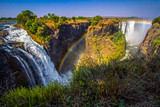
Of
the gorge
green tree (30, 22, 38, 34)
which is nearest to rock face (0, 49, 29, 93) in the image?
the gorge

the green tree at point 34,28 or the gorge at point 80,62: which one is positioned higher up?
the green tree at point 34,28

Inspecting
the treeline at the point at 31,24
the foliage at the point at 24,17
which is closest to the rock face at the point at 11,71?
the treeline at the point at 31,24

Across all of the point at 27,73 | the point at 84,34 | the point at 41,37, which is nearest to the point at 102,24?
the point at 84,34

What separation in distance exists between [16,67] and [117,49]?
2643 centimetres

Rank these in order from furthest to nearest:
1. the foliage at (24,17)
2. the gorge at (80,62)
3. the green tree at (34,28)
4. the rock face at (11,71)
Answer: the foliage at (24,17), the green tree at (34,28), the rock face at (11,71), the gorge at (80,62)

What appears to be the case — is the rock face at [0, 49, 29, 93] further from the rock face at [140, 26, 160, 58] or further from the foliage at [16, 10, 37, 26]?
the rock face at [140, 26, 160, 58]

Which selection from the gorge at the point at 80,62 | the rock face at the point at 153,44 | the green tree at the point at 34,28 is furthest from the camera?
the green tree at the point at 34,28

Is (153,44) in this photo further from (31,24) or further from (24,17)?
(24,17)

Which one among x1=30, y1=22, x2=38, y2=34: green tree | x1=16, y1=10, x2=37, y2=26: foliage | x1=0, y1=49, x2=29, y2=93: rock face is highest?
x1=16, y1=10, x2=37, y2=26: foliage

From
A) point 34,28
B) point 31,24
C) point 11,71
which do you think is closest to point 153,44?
point 34,28

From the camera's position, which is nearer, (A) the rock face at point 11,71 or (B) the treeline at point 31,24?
(A) the rock face at point 11,71

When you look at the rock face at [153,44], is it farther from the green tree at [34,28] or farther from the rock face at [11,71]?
the green tree at [34,28]

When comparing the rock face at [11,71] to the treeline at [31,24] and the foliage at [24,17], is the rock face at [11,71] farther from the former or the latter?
the foliage at [24,17]

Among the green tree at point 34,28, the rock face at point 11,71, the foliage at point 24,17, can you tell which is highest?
the foliage at point 24,17
